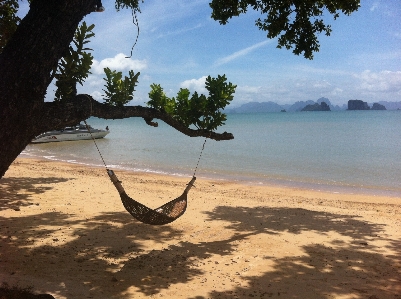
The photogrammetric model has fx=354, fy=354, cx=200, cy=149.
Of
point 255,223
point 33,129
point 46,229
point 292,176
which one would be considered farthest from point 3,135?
point 292,176

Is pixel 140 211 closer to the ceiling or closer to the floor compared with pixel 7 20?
closer to the floor

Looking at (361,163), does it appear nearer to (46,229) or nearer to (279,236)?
(279,236)

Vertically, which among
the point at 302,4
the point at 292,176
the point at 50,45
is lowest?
the point at 292,176

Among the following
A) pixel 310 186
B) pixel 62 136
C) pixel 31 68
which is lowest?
pixel 310 186

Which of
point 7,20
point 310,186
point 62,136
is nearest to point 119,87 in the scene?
point 7,20

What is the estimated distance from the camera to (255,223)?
23.9 feet

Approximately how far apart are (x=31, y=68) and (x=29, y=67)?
2 centimetres

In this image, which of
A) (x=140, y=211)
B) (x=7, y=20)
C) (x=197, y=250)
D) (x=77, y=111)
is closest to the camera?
(x=77, y=111)

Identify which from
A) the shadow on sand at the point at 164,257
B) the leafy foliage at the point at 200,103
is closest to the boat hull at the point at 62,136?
the shadow on sand at the point at 164,257

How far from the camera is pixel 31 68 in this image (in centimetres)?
280

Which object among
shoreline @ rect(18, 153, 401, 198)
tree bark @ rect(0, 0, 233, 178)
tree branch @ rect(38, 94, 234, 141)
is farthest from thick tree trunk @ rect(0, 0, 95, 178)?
shoreline @ rect(18, 153, 401, 198)

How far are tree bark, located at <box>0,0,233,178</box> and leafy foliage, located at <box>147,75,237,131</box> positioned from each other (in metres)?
2.33

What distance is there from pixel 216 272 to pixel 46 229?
313cm

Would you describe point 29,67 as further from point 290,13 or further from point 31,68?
point 290,13
